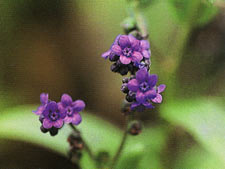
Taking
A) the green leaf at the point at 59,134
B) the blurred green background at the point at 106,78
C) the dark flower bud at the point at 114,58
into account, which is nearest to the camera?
the dark flower bud at the point at 114,58

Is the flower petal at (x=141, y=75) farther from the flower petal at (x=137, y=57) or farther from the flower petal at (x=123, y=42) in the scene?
the flower petal at (x=123, y=42)

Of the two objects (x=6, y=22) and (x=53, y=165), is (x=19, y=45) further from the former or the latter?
(x=53, y=165)

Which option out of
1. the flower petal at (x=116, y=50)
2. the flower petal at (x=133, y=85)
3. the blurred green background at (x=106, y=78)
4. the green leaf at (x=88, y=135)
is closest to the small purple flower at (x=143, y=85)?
the flower petal at (x=133, y=85)

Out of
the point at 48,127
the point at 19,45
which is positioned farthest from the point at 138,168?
the point at 19,45

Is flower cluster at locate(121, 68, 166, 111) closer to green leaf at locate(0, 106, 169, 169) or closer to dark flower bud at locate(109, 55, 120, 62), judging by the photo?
dark flower bud at locate(109, 55, 120, 62)

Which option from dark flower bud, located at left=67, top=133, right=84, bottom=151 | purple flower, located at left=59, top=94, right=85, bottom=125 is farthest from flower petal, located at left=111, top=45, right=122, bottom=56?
dark flower bud, located at left=67, top=133, right=84, bottom=151

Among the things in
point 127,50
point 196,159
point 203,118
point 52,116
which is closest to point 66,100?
point 52,116

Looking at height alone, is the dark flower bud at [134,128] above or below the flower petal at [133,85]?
above
